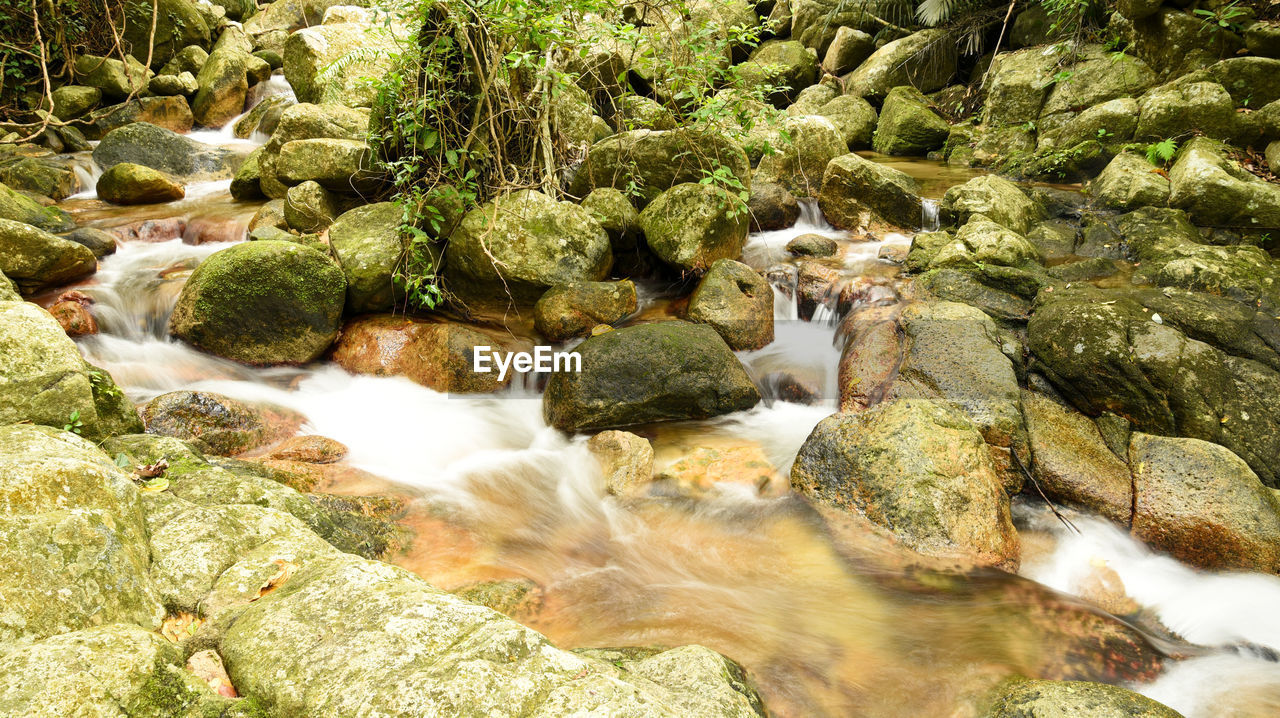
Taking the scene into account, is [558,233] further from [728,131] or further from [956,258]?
[956,258]

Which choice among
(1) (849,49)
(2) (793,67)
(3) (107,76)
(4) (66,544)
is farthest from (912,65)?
(3) (107,76)

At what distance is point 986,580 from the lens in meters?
3.82

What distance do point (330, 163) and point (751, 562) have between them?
20.5 feet

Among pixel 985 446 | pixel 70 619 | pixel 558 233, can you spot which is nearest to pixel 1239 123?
pixel 985 446

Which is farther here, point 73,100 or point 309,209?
point 73,100

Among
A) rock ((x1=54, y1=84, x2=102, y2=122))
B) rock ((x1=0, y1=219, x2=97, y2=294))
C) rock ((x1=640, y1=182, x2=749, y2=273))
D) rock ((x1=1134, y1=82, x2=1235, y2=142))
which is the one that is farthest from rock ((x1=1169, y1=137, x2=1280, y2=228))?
rock ((x1=54, y1=84, x2=102, y2=122))

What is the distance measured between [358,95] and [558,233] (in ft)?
20.2

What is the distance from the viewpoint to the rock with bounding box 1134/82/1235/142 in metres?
7.93

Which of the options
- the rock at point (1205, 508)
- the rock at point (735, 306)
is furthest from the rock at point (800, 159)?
the rock at point (1205, 508)

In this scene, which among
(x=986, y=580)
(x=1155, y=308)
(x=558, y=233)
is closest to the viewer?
(x=986, y=580)

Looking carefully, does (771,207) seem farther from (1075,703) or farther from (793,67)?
(793,67)

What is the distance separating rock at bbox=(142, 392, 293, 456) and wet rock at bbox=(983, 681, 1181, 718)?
4.86 m

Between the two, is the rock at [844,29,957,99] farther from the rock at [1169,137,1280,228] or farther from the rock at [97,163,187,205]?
the rock at [97,163,187,205]

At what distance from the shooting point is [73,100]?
11.7 meters
